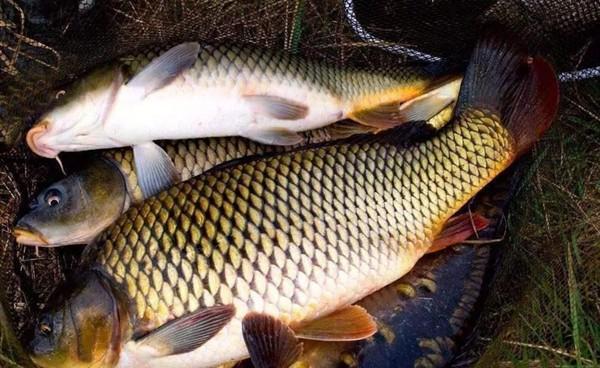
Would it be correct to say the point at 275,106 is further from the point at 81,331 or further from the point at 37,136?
the point at 81,331

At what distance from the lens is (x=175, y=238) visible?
1.70 meters

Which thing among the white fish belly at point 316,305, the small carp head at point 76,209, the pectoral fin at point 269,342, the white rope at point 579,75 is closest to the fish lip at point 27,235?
the small carp head at point 76,209

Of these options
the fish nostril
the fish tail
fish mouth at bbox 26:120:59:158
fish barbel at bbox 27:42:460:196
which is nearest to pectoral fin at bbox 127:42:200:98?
fish barbel at bbox 27:42:460:196

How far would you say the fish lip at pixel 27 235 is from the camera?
1795 millimetres

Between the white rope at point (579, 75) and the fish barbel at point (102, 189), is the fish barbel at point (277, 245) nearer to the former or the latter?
the fish barbel at point (102, 189)

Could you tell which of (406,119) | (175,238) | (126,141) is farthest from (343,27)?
(175,238)

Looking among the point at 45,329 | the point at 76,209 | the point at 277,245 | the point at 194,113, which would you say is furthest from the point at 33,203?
the point at 277,245

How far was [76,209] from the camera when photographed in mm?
1848

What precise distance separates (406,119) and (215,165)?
55 cm

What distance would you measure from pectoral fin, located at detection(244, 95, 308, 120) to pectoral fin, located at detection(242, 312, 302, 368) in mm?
543

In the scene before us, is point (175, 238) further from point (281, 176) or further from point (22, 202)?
point (22, 202)

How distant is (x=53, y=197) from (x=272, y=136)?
1.88 feet

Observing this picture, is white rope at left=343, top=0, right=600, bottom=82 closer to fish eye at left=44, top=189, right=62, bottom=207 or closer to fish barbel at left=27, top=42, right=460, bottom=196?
fish barbel at left=27, top=42, right=460, bottom=196

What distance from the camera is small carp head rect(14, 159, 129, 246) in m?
1.81
